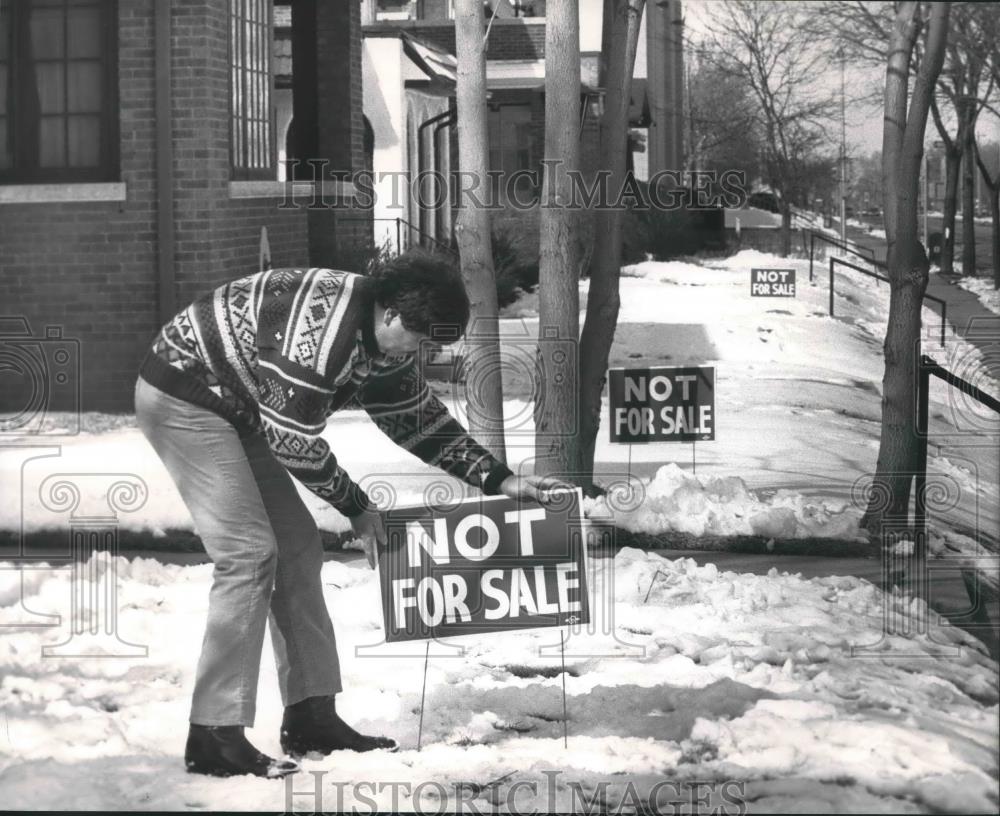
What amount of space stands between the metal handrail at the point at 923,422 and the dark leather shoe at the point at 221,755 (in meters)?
2.56

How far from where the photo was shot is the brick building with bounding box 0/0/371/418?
241 inches

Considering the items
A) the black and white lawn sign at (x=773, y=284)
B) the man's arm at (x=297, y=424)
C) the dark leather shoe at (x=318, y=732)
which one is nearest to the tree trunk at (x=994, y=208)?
the man's arm at (x=297, y=424)

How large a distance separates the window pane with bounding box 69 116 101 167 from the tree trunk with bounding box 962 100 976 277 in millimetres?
3487

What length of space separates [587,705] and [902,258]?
1.98 metres

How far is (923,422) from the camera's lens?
20.1 ft

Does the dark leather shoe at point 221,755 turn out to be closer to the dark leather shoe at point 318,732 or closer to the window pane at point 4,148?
the dark leather shoe at point 318,732

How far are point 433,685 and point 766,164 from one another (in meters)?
5.40

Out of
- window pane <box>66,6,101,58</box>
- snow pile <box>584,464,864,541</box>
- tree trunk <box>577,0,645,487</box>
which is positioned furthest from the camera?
window pane <box>66,6,101,58</box>

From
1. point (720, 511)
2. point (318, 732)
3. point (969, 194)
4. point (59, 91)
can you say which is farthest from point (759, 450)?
point (318, 732)

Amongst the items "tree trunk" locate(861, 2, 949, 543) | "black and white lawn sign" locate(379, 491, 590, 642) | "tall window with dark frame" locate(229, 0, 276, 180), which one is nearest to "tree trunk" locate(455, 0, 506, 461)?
"tall window with dark frame" locate(229, 0, 276, 180)

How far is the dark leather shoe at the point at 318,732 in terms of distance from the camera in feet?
14.9

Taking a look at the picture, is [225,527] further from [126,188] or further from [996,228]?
[996,228]

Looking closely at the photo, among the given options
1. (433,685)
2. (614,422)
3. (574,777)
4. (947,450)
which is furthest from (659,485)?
(574,777)

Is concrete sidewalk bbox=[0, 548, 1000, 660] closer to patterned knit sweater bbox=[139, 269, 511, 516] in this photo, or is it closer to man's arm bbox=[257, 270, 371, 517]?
patterned knit sweater bbox=[139, 269, 511, 516]
